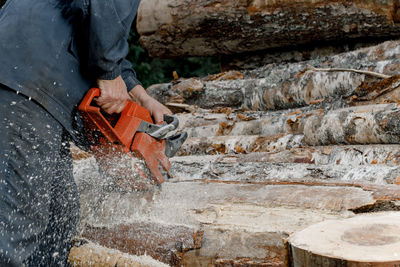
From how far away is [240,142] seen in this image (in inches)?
128

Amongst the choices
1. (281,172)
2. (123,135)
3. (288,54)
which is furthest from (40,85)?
(288,54)

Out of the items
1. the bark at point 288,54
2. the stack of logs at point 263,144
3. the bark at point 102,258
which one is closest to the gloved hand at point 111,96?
the stack of logs at point 263,144

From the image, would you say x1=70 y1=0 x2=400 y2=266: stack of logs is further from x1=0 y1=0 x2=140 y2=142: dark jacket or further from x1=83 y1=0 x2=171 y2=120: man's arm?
x1=0 y1=0 x2=140 y2=142: dark jacket

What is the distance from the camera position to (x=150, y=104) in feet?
8.38

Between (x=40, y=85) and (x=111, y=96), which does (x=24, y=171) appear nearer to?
(x=40, y=85)

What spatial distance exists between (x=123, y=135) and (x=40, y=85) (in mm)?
459

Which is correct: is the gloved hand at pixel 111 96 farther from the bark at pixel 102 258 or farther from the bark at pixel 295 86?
the bark at pixel 295 86

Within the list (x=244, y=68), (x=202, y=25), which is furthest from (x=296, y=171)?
(x=244, y=68)

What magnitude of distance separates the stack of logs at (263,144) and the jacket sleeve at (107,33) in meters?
0.69

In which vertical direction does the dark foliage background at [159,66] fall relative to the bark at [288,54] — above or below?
below

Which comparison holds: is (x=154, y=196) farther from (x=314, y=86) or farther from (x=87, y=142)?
(x=314, y=86)

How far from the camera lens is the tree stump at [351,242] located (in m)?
1.32

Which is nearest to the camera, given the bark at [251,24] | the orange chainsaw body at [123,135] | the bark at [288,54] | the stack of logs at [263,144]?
the stack of logs at [263,144]

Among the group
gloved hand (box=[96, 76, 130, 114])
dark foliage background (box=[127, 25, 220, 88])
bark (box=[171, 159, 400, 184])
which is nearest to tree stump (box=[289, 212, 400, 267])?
bark (box=[171, 159, 400, 184])
